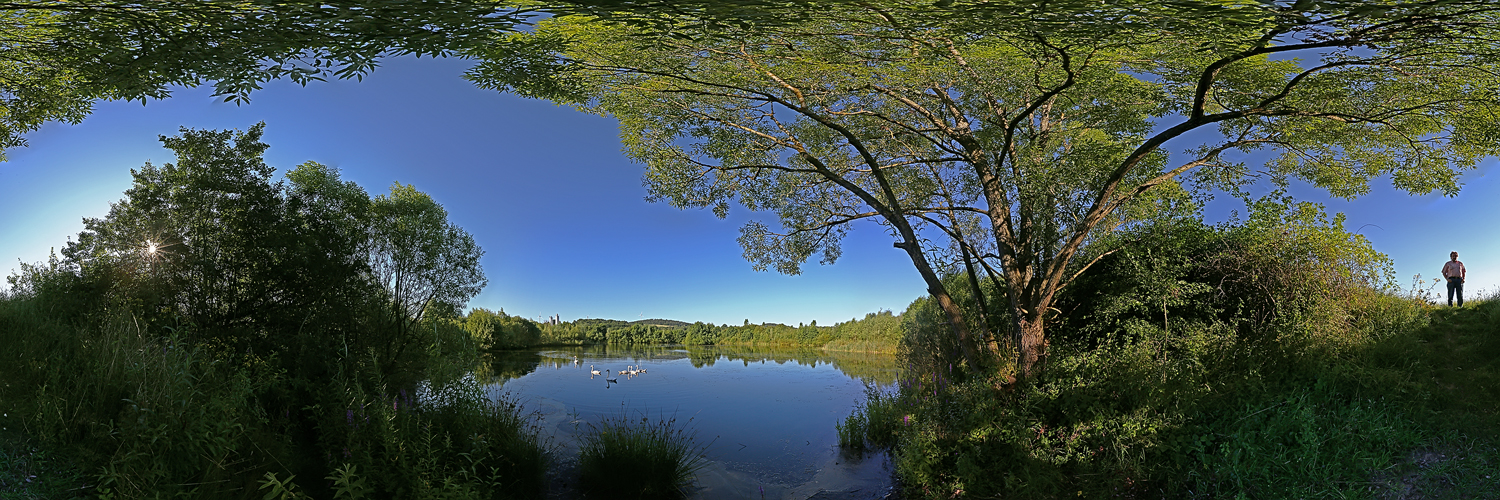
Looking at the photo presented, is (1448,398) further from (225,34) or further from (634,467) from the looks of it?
(225,34)

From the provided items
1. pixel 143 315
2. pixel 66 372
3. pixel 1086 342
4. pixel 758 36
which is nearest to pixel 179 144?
pixel 143 315

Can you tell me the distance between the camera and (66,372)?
13.4 ft

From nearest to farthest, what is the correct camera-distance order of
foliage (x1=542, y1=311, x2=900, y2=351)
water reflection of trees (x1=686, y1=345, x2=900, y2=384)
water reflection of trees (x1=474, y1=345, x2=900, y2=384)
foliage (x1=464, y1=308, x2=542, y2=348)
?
water reflection of trees (x1=474, y1=345, x2=900, y2=384) < water reflection of trees (x1=686, y1=345, x2=900, y2=384) < foliage (x1=464, y1=308, x2=542, y2=348) < foliage (x1=542, y1=311, x2=900, y2=351)

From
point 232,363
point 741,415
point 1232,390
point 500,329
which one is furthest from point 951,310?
point 500,329

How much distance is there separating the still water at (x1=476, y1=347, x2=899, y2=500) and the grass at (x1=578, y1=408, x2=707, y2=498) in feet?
1.38

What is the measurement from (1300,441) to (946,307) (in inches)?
154

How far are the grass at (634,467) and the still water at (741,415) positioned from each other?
1.38 ft

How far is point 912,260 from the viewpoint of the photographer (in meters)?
8.79

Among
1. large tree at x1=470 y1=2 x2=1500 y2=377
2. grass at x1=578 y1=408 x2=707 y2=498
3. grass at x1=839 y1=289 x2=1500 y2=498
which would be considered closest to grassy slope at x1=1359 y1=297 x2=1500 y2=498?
grass at x1=839 y1=289 x2=1500 y2=498

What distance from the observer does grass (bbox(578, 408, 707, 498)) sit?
273 inches

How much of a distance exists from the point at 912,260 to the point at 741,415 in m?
7.52

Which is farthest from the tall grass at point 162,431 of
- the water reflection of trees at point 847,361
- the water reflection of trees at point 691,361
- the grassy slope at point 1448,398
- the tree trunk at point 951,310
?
the water reflection of trees at point 847,361

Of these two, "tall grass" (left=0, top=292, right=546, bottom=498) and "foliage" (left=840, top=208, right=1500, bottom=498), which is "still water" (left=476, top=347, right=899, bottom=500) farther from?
"tall grass" (left=0, top=292, right=546, bottom=498)

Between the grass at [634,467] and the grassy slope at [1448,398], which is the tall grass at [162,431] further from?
the grassy slope at [1448,398]
